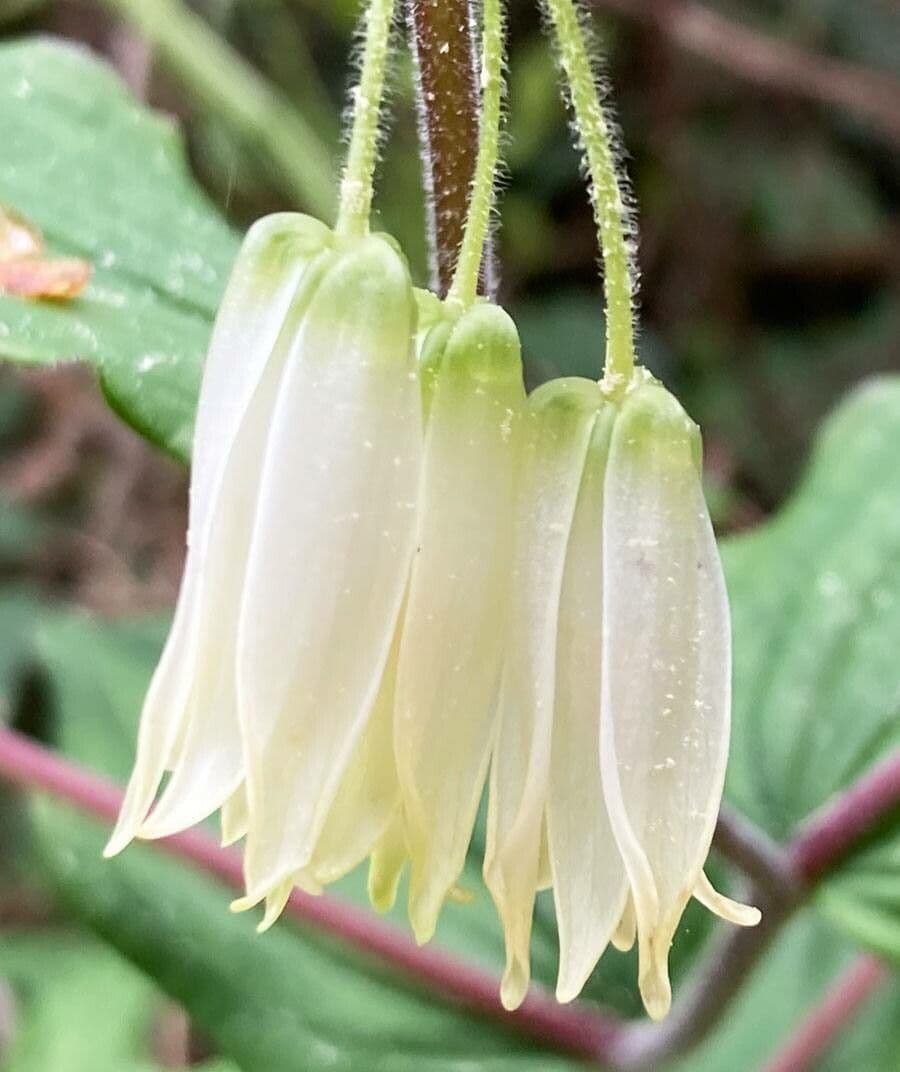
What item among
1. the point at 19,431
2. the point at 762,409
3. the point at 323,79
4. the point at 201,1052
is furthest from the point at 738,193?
the point at 201,1052

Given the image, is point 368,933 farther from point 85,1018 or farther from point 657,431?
point 85,1018

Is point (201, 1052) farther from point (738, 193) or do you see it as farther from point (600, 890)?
point (738, 193)

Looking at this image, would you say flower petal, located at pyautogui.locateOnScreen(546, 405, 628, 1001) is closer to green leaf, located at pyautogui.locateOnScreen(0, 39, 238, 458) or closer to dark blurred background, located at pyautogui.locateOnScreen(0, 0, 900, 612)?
green leaf, located at pyautogui.locateOnScreen(0, 39, 238, 458)

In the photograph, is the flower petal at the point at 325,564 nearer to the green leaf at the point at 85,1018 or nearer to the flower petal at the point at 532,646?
the flower petal at the point at 532,646

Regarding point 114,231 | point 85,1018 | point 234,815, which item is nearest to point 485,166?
point 234,815

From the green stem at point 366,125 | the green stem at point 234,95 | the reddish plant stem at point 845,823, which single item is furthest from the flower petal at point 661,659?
the green stem at point 234,95

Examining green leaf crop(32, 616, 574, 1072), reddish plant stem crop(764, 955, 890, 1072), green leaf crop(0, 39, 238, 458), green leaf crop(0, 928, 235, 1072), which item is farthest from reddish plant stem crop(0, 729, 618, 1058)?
green leaf crop(0, 928, 235, 1072)
